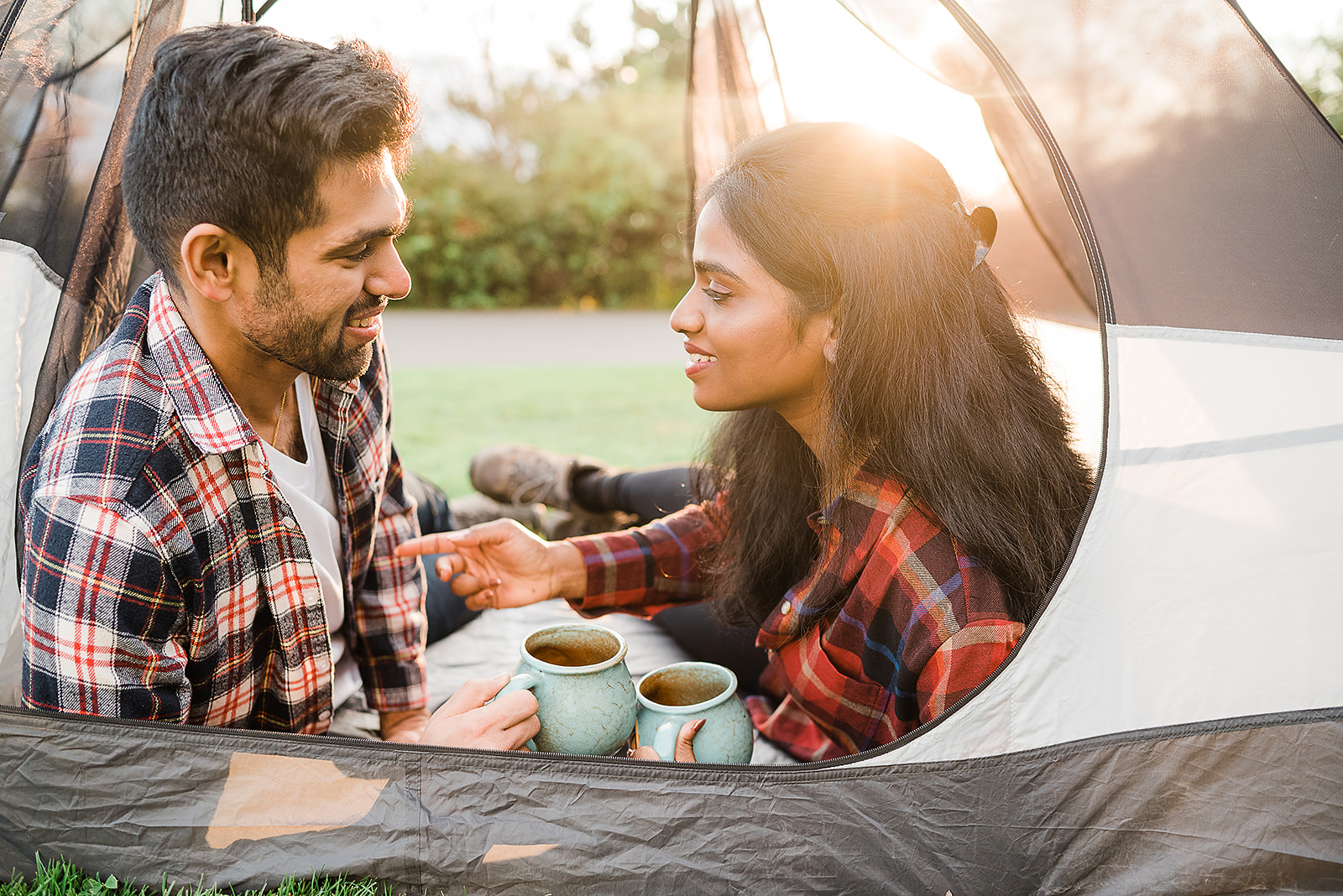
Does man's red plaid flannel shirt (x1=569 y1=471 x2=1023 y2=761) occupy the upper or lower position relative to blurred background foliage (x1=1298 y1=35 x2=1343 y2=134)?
lower

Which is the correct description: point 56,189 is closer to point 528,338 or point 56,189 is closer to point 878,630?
point 878,630

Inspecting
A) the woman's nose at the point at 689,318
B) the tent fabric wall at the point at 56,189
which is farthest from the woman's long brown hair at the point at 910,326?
the tent fabric wall at the point at 56,189

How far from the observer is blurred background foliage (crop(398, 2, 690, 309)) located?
26.6 ft

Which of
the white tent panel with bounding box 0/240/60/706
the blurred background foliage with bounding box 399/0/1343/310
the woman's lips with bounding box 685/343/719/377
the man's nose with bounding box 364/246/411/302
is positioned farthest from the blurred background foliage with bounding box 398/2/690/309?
the woman's lips with bounding box 685/343/719/377

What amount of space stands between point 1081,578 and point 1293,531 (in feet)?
0.77

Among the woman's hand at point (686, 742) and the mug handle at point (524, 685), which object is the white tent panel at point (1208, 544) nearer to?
the woman's hand at point (686, 742)

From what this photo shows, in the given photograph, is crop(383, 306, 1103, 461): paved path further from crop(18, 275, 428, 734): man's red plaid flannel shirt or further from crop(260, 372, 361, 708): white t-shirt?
crop(18, 275, 428, 734): man's red plaid flannel shirt

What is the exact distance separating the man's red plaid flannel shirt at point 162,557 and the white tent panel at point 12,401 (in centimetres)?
11

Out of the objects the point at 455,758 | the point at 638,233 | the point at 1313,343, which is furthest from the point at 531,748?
the point at 638,233

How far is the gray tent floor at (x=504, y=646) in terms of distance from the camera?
1.90 meters

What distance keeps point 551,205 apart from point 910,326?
7.53 meters

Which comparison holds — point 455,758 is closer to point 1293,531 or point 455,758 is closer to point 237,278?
point 237,278

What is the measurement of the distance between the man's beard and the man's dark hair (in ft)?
0.11

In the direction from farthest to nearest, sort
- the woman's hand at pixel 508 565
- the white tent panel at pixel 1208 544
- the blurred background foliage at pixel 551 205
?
the blurred background foliage at pixel 551 205
the woman's hand at pixel 508 565
the white tent panel at pixel 1208 544
